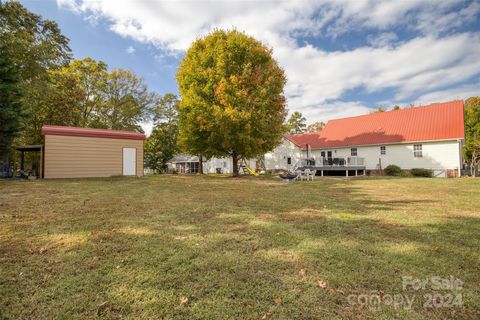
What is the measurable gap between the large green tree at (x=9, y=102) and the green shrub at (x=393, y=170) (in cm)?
2818

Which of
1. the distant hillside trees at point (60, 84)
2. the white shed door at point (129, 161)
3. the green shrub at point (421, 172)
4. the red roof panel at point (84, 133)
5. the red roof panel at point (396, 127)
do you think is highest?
the distant hillside trees at point (60, 84)

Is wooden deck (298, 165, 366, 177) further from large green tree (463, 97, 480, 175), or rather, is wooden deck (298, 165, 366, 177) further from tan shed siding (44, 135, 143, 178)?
tan shed siding (44, 135, 143, 178)

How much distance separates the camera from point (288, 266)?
3.19 metres

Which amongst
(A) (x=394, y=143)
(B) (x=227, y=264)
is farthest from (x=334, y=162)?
(B) (x=227, y=264)

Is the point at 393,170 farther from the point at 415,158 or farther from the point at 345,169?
the point at 345,169

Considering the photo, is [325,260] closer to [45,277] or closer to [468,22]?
[45,277]

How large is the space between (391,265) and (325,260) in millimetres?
817

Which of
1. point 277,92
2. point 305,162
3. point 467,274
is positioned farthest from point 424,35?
point 467,274

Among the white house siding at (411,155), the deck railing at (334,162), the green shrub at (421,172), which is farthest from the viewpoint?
the deck railing at (334,162)

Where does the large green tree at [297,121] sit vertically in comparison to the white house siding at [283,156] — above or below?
above

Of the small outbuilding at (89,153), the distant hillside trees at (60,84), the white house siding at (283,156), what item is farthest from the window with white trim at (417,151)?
the distant hillside trees at (60,84)

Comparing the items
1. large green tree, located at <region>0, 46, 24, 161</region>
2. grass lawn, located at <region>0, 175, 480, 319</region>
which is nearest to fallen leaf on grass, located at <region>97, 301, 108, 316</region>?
grass lawn, located at <region>0, 175, 480, 319</region>

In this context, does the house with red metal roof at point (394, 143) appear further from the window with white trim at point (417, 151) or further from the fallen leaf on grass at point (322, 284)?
the fallen leaf on grass at point (322, 284)

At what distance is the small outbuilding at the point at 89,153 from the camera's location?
49.5ft
